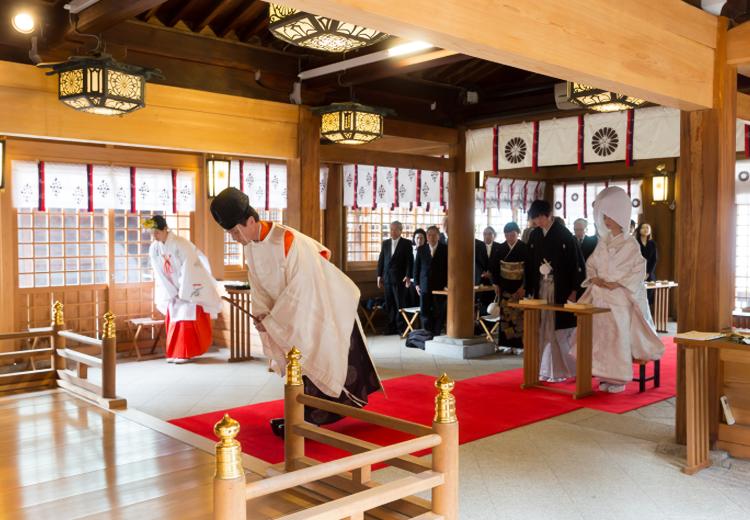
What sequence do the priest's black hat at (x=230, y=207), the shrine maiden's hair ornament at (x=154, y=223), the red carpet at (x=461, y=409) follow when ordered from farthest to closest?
the shrine maiden's hair ornament at (x=154, y=223) < the red carpet at (x=461, y=409) < the priest's black hat at (x=230, y=207)

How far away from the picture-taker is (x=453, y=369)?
26.1 ft

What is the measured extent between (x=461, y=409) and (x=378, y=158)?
11.9 feet

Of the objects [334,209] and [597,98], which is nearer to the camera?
[597,98]

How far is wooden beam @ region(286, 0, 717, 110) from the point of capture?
2.59 m

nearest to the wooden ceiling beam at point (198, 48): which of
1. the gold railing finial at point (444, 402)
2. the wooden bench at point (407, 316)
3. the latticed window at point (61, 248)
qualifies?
the latticed window at point (61, 248)

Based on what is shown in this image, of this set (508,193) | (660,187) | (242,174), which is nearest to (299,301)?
(242,174)

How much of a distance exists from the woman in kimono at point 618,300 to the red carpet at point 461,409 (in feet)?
1.03

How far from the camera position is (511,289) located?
9.09 metres

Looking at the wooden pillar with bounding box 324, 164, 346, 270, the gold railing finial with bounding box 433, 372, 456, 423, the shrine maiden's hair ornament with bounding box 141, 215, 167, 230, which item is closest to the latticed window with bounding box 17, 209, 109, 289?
the shrine maiden's hair ornament with bounding box 141, 215, 167, 230

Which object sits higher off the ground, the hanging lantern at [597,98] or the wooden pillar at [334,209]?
the hanging lantern at [597,98]

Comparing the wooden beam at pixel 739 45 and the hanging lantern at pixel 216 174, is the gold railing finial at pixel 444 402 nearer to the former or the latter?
the wooden beam at pixel 739 45

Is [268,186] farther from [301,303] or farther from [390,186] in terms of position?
[301,303]

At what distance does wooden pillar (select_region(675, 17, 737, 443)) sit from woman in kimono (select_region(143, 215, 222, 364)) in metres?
5.48

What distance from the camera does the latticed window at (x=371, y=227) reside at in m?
11.8
